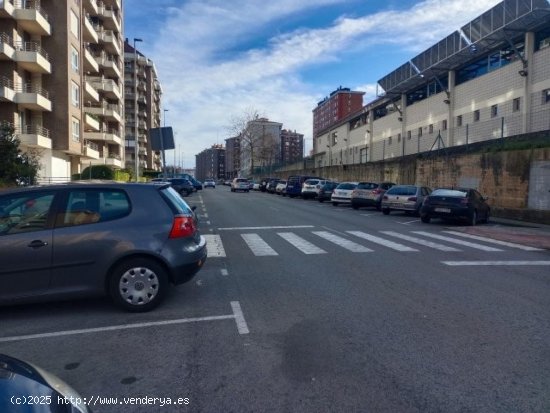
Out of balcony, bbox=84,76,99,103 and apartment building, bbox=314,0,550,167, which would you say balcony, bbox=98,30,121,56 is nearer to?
balcony, bbox=84,76,99,103

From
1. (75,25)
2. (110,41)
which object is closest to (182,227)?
(75,25)

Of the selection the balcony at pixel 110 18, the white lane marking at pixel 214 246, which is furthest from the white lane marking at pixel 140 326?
the balcony at pixel 110 18

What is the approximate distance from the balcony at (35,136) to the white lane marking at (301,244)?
80.9ft

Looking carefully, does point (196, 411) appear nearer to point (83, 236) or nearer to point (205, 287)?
point (83, 236)

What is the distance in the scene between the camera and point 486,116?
1177 inches

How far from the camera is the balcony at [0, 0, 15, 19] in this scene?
29.3 metres

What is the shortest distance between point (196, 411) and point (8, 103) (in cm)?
3386

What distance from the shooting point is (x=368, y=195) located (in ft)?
79.5

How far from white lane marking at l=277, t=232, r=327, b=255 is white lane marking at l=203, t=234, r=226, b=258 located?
174cm

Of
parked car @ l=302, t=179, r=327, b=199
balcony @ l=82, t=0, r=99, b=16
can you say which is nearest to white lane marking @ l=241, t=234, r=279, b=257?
parked car @ l=302, t=179, r=327, b=199

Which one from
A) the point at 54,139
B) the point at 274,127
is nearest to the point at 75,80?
the point at 54,139

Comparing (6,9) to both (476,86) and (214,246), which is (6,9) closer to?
(214,246)

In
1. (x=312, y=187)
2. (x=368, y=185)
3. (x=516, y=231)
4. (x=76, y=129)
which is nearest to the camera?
(x=516, y=231)

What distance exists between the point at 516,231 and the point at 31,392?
52.4 ft
